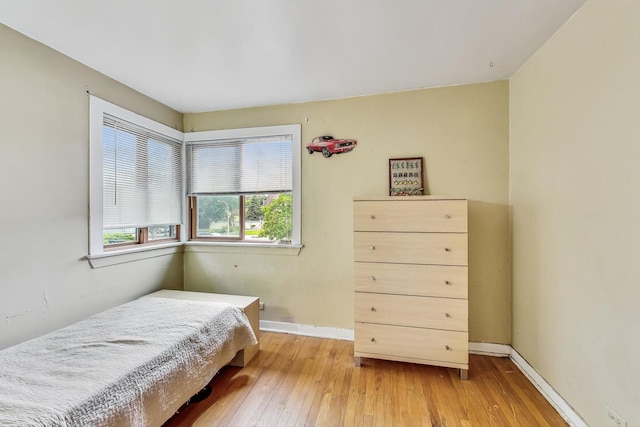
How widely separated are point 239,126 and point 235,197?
2.62 feet

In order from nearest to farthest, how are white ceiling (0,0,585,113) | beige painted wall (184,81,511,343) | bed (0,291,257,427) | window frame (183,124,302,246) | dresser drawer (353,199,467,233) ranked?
bed (0,291,257,427) < white ceiling (0,0,585,113) < dresser drawer (353,199,467,233) < beige painted wall (184,81,511,343) < window frame (183,124,302,246)

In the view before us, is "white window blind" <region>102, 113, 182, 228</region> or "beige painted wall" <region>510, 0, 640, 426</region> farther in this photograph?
"white window blind" <region>102, 113, 182, 228</region>

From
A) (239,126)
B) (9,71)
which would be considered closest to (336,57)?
(239,126)

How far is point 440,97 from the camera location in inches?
95.0

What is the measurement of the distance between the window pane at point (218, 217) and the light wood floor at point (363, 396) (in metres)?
1.40

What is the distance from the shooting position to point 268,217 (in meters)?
2.88

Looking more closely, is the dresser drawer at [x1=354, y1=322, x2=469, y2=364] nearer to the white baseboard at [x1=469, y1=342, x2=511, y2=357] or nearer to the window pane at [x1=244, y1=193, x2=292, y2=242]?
the white baseboard at [x1=469, y1=342, x2=511, y2=357]

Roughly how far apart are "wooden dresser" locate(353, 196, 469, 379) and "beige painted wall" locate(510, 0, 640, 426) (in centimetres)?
51

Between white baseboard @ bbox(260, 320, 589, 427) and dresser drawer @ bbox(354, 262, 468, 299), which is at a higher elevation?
dresser drawer @ bbox(354, 262, 468, 299)

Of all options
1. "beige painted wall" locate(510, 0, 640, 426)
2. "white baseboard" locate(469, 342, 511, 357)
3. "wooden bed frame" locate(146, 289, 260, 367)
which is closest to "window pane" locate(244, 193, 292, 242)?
"wooden bed frame" locate(146, 289, 260, 367)

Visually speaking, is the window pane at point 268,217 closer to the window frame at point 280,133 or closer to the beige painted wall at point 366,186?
the window frame at point 280,133

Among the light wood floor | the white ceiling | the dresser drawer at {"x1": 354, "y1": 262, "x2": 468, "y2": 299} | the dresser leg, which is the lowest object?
the light wood floor

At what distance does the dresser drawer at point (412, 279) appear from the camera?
78.7 inches

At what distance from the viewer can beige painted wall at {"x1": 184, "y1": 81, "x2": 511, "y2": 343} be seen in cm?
232
